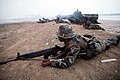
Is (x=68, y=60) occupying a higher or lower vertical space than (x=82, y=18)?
lower

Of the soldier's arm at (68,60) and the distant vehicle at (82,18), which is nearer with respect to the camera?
the soldier's arm at (68,60)

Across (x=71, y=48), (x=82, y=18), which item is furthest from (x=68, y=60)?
(x=82, y=18)

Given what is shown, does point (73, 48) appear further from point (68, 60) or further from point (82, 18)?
point (82, 18)

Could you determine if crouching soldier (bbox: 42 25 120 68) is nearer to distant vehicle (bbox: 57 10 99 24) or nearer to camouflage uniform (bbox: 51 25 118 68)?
camouflage uniform (bbox: 51 25 118 68)

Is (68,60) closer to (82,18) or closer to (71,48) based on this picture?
(71,48)

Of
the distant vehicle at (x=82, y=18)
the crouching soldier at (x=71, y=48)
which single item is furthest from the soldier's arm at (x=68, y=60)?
the distant vehicle at (x=82, y=18)

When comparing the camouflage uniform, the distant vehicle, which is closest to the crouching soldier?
the camouflage uniform

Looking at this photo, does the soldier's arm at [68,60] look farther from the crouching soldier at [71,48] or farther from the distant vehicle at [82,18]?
the distant vehicle at [82,18]

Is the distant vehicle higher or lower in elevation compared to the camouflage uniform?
higher

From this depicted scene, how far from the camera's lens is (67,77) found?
3.71m

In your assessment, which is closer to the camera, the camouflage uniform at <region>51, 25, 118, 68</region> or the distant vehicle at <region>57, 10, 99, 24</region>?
the camouflage uniform at <region>51, 25, 118, 68</region>

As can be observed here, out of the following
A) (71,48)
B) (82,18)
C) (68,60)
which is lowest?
(68,60)

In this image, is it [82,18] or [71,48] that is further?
[82,18]

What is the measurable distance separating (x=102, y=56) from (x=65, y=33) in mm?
1696
